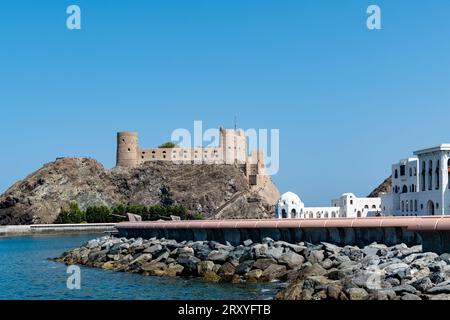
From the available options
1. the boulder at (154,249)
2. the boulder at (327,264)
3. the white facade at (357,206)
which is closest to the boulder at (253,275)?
the boulder at (327,264)

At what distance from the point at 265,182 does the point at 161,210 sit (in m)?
30.9

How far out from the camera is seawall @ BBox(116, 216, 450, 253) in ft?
83.0

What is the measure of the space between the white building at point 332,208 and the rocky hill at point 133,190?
40.8 meters

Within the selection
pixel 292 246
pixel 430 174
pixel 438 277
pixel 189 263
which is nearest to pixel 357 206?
pixel 430 174

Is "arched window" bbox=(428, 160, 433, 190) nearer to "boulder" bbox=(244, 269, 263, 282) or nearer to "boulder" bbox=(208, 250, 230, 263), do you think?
"boulder" bbox=(208, 250, 230, 263)

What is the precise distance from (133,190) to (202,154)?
15183 mm

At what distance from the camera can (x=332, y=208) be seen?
8119 cm

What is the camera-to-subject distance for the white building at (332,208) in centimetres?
7700

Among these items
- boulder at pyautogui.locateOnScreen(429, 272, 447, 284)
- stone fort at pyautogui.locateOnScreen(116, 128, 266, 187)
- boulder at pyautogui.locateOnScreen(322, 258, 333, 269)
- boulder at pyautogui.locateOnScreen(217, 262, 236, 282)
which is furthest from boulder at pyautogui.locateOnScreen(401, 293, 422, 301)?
stone fort at pyautogui.locateOnScreen(116, 128, 266, 187)

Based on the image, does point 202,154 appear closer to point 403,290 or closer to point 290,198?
point 290,198

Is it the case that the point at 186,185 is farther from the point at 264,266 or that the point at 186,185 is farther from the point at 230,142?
the point at 264,266

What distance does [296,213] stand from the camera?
77.0m

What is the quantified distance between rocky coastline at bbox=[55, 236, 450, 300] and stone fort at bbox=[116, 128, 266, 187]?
8979 cm

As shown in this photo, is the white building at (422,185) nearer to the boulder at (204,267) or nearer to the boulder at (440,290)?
the boulder at (204,267)
